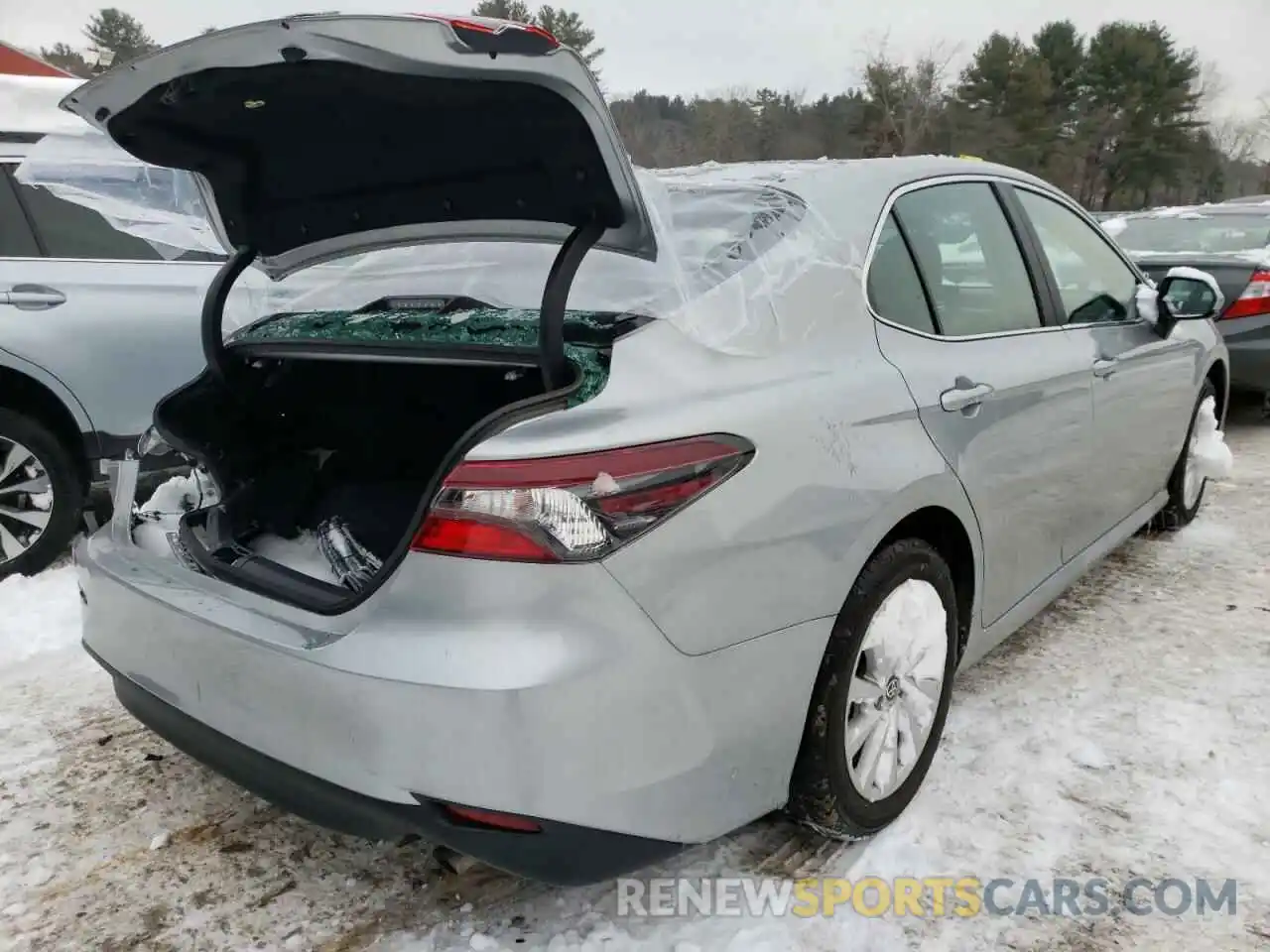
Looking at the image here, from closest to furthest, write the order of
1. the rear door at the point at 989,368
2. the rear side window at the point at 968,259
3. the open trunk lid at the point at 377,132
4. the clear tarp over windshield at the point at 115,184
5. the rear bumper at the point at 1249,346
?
the open trunk lid at the point at 377,132 < the rear door at the point at 989,368 < the rear side window at the point at 968,259 < the clear tarp over windshield at the point at 115,184 < the rear bumper at the point at 1249,346

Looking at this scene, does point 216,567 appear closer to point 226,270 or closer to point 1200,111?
point 226,270

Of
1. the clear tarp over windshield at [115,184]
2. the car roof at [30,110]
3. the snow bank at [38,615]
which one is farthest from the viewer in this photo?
the car roof at [30,110]

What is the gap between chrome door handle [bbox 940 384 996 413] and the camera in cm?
233

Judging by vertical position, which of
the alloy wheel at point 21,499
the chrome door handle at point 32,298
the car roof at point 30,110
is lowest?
the alloy wheel at point 21,499

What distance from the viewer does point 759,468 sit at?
1.77 meters

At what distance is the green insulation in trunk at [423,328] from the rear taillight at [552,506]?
0.27 metres

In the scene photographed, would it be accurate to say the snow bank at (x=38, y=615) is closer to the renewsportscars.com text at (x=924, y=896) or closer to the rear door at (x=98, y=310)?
the rear door at (x=98, y=310)

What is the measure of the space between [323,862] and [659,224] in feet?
5.37

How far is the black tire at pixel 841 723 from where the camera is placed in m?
2.01

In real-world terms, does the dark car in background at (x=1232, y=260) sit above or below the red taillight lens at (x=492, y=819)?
above

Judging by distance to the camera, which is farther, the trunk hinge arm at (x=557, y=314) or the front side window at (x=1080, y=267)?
the front side window at (x=1080, y=267)

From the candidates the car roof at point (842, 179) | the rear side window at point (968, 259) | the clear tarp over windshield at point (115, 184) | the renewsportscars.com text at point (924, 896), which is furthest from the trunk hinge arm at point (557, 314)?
the clear tarp over windshield at point (115, 184)

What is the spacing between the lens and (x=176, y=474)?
2.57 metres

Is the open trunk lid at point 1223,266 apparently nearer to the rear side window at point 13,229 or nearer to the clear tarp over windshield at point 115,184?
the clear tarp over windshield at point 115,184
